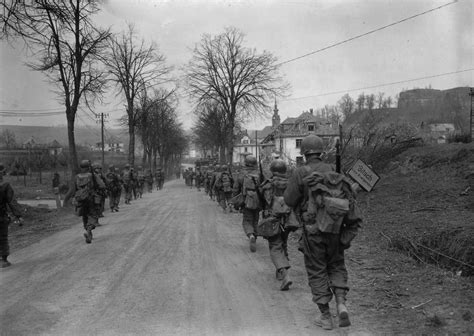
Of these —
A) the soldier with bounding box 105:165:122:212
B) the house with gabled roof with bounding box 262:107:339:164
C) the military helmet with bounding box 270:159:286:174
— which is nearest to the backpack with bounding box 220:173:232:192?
the soldier with bounding box 105:165:122:212

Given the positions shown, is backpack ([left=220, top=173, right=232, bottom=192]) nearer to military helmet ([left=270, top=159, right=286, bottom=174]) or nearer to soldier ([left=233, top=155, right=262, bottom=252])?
soldier ([left=233, top=155, right=262, bottom=252])

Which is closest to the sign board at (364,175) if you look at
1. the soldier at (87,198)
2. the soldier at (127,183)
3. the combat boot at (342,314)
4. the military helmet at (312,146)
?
the military helmet at (312,146)

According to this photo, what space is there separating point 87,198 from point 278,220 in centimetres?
566

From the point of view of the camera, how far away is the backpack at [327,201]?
512 centimetres

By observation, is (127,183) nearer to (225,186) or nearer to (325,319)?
(225,186)

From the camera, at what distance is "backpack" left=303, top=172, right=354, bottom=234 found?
16.8 ft

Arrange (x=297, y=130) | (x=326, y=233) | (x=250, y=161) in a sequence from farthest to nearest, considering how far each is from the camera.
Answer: (x=297, y=130)
(x=250, y=161)
(x=326, y=233)

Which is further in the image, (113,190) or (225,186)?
(113,190)

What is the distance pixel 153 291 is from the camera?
6.52m

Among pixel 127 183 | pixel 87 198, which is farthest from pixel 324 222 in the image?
pixel 127 183

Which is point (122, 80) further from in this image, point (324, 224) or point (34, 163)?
point (324, 224)

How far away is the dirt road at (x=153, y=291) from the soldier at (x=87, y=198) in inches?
18.6

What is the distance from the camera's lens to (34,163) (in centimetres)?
5184

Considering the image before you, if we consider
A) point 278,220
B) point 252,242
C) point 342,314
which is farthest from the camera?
point 252,242
